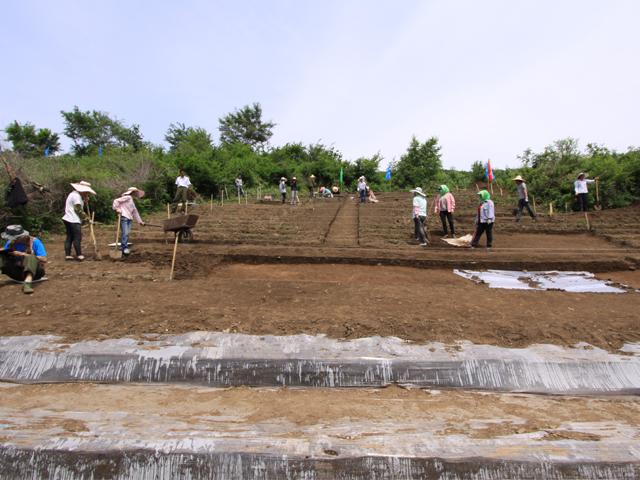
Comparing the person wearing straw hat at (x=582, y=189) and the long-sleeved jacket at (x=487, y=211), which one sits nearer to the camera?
the long-sleeved jacket at (x=487, y=211)

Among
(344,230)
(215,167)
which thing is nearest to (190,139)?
(215,167)

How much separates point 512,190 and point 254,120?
3153cm

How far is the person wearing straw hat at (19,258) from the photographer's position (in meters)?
5.01

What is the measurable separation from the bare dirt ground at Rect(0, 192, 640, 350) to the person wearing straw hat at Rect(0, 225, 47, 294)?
19cm

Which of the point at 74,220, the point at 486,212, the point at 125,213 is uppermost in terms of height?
the point at 125,213

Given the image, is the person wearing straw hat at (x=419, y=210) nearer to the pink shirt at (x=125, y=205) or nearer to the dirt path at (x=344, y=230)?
the dirt path at (x=344, y=230)

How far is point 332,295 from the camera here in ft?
15.9

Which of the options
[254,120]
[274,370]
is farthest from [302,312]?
[254,120]

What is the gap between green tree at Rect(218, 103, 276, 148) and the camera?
41.4m

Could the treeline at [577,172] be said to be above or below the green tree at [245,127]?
below

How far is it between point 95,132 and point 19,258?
121 ft

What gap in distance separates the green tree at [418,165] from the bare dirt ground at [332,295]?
73.1ft

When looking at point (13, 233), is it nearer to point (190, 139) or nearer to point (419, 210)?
point (419, 210)

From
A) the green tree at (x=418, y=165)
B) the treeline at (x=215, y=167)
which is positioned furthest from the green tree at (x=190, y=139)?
the green tree at (x=418, y=165)
